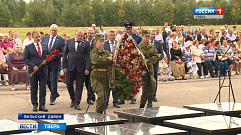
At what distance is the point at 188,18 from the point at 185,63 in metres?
51.2

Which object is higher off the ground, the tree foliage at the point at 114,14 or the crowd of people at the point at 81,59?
the tree foliage at the point at 114,14

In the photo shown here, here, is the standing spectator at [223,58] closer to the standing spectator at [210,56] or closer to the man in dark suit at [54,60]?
the standing spectator at [210,56]

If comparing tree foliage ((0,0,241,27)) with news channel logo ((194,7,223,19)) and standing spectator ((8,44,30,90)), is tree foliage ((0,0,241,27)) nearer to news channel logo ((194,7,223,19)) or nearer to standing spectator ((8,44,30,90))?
news channel logo ((194,7,223,19))

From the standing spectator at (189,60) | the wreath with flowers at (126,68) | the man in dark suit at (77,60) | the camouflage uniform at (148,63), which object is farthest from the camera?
the standing spectator at (189,60)

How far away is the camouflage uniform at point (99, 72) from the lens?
37.5 feet

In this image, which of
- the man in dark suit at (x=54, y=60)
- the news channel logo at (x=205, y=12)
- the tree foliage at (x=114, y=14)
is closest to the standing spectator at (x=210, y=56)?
the man in dark suit at (x=54, y=60)

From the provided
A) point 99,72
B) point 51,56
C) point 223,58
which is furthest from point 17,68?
point 223,58

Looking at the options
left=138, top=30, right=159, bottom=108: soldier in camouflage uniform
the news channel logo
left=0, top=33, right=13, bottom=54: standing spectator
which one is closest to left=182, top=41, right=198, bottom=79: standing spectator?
left=0, top=33, right=13, bottom=54: standing spectator

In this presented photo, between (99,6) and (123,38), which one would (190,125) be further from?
(99,6)

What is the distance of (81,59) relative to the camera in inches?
540

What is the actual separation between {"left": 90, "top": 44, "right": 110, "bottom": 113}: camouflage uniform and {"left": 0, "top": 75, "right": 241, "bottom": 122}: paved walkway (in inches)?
37.1

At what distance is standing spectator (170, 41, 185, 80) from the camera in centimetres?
2092

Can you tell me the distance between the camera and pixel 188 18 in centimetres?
7206

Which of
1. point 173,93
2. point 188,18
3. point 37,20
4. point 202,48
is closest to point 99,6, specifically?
point 37,20
